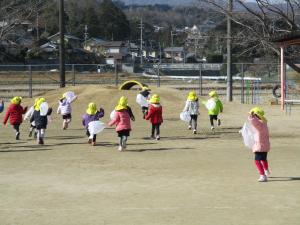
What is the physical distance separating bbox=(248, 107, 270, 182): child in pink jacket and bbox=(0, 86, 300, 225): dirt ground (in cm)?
24

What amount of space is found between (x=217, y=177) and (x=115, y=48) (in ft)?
271

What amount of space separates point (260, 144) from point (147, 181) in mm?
2226

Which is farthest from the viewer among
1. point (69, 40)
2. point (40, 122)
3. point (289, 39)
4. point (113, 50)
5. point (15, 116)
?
point (113, 50)

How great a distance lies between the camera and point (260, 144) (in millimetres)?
11492

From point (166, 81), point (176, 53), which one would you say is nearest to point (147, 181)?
point (166, 81)

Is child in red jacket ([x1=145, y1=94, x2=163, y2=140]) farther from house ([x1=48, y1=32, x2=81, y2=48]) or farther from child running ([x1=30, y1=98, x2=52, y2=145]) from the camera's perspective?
house ([x1=48, y1=32, x2=81, y2=48])

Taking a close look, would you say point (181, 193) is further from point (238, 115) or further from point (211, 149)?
point (238, 115)

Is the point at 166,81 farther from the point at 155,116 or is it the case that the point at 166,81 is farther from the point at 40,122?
the point at 40,122

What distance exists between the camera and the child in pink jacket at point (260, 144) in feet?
37.3

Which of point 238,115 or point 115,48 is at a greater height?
point 115,48

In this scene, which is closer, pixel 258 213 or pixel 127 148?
pixel 258 213

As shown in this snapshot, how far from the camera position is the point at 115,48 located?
306 feet

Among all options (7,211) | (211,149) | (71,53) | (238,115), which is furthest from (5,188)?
(71,53)

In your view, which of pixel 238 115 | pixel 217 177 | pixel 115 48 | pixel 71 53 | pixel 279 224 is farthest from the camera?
pixel 115 48
